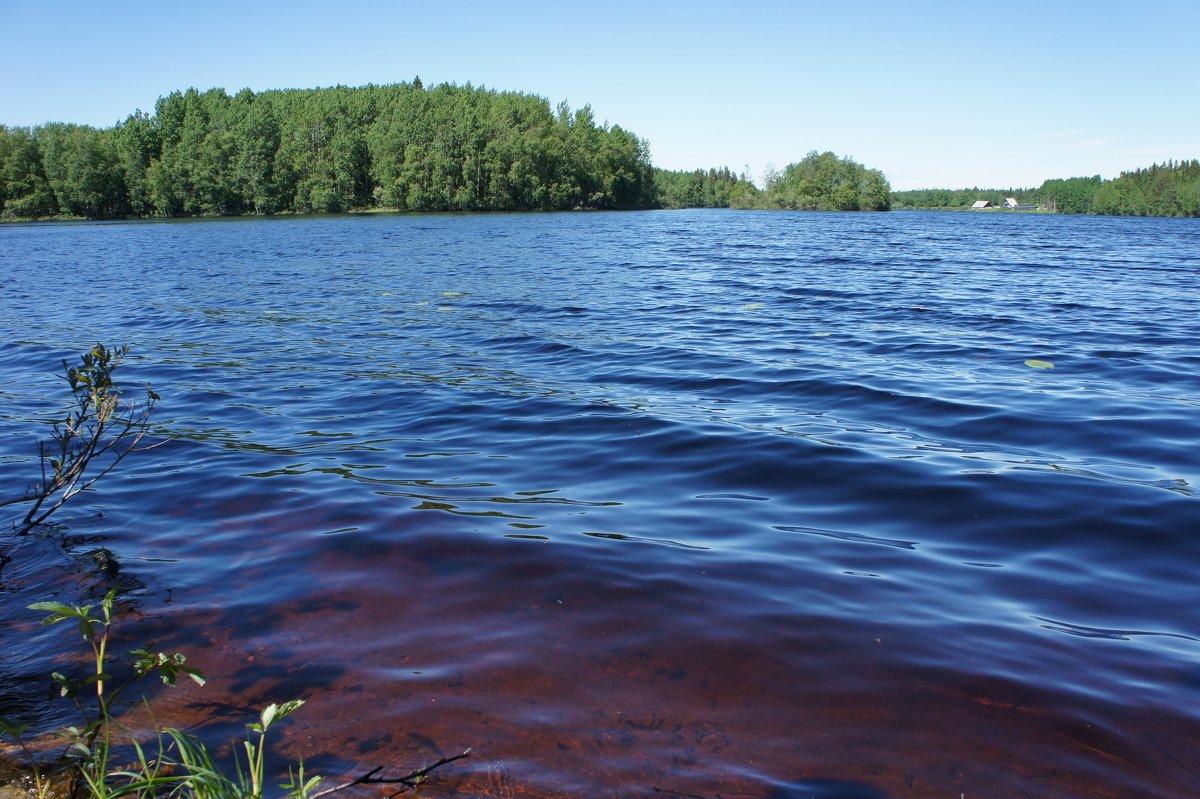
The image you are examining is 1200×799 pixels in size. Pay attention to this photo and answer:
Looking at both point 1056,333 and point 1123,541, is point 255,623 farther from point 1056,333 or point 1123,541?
point 1056,333

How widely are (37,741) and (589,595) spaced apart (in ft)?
9.07

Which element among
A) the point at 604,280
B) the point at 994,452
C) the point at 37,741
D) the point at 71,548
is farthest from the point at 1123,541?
the point at 604,280

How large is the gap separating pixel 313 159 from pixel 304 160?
3979 mm

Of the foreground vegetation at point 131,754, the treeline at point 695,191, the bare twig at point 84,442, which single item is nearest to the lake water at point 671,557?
the foreground vegetation at point 131,754

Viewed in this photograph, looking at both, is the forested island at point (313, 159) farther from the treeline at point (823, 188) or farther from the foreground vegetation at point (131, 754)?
the foreground vegetation at point (131, 754)

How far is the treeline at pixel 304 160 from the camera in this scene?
310ft

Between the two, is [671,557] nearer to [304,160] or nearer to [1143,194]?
[304,160]

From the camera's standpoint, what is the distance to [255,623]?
4.39 meters

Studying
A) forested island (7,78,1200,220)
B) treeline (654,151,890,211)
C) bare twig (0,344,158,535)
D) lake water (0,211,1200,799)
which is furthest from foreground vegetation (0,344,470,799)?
treeline (654,151,890,211)

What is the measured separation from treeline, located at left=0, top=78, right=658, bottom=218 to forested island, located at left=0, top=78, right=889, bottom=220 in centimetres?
20

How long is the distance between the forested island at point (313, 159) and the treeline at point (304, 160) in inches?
Result: 7.7

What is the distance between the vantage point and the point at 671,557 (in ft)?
17.1

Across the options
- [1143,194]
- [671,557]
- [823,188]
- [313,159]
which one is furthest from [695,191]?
[671,557]

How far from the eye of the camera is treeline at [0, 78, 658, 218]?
94438mm
